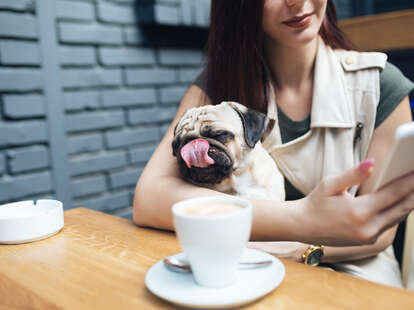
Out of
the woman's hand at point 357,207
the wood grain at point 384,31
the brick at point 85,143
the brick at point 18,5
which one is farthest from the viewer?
the brick at point 85,143

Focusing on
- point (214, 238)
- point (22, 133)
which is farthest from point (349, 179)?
point (22, 133)

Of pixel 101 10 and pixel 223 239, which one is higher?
pixel 101 10

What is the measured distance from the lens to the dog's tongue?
0.95 m

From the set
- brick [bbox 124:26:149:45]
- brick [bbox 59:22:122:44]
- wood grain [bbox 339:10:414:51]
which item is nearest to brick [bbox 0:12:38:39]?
brick [bbox 59:22:122:44]

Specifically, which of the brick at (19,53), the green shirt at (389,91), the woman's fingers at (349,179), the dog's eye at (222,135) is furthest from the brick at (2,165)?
the woman's fingers at (349,179)

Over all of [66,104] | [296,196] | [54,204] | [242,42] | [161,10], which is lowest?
[296,196]

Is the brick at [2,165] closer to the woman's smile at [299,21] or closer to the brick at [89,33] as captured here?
the brick at [89,33]

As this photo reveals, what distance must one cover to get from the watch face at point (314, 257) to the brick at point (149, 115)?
1.57 m

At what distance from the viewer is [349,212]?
699mm

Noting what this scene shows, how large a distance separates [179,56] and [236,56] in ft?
4.29

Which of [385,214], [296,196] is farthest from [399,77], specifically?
[385,214]

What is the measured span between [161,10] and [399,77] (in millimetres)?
1433

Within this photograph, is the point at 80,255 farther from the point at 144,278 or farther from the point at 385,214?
the point at 385,214

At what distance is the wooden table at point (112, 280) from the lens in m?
0.56
